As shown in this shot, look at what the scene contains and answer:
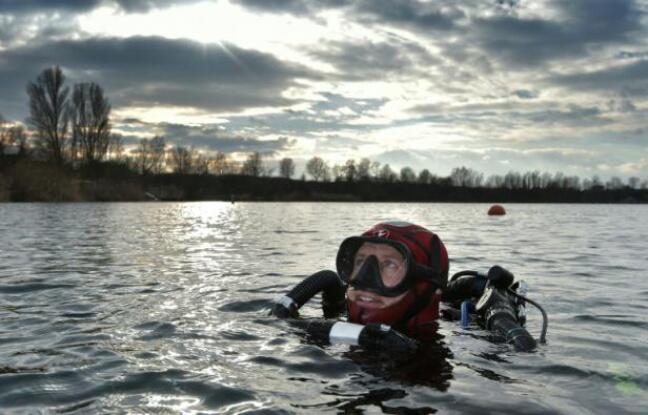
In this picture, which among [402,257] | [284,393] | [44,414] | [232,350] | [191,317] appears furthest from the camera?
[191,317]

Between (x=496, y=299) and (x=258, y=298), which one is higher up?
(x=496, y=299)

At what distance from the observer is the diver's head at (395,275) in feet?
18.6

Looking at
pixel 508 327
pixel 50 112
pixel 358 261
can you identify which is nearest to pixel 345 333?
pixel 358 261

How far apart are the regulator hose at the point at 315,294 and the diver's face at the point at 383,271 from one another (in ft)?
3.12

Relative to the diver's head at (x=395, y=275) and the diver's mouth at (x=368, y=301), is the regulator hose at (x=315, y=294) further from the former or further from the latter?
the diver's mouth at (x=368, y=301)

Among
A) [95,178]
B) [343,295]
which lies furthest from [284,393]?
[95,178]

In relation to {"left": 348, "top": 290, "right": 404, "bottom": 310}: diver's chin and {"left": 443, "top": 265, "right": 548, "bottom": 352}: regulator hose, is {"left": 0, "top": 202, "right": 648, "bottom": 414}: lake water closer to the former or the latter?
{"left": 443, "top": 265, "right": 548, "bottom": 352}: regulator hose

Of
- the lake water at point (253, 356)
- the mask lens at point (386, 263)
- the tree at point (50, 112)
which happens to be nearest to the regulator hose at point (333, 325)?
the lake water at point (253, 356)

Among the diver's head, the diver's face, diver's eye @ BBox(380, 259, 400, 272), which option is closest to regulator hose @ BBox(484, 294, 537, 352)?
the diver's head

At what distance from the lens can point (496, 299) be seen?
611 cm

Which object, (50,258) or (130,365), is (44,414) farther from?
(50,258)

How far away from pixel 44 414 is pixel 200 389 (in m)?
1.04

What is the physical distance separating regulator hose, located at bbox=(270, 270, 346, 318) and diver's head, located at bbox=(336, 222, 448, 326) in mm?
917

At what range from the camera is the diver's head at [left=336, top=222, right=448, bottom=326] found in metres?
5.66
